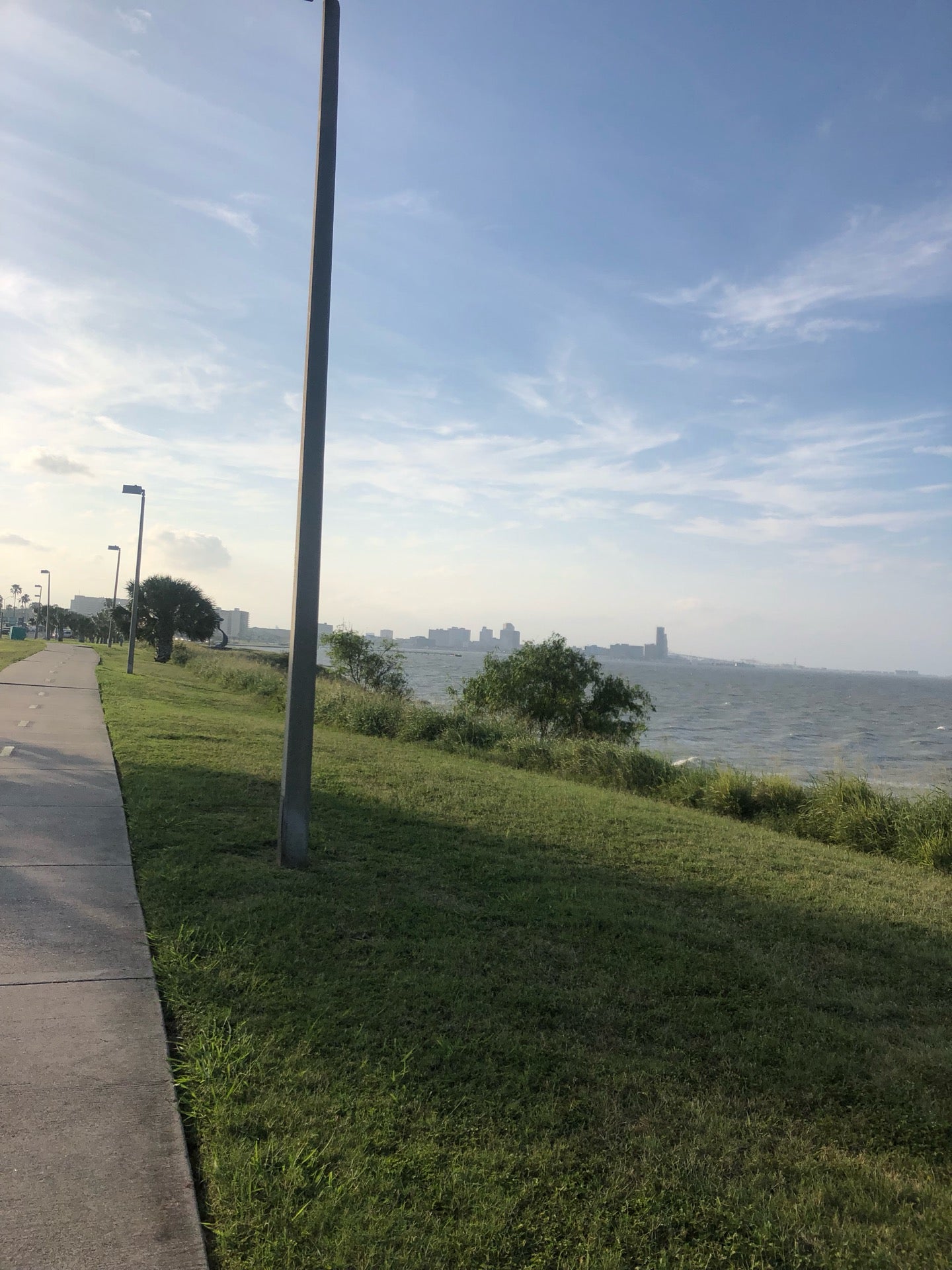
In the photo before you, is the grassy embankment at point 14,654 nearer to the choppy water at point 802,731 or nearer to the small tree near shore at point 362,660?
the small tree near shore at point 362,660

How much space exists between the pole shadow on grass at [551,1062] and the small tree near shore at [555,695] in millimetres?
16931

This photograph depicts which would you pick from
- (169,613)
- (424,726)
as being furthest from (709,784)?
(169,613)

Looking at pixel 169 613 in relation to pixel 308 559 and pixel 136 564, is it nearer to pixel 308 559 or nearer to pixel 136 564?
pixel 136 564

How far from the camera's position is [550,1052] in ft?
13.0

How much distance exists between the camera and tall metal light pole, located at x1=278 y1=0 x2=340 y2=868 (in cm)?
686

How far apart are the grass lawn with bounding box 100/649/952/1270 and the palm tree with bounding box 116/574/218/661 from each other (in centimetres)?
4380

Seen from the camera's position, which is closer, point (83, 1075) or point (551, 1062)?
point (83, 1075)

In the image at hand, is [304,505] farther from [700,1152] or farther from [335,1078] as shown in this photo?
[700,1152]

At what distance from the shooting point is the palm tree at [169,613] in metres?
49.5

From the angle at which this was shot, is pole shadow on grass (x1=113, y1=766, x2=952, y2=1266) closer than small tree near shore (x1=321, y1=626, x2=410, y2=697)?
Yes

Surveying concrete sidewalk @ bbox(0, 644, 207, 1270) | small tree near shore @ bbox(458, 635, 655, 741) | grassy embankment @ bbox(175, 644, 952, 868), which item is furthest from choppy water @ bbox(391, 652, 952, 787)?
concrete sidewalk @ bbox(0, 644, 207, 1270)

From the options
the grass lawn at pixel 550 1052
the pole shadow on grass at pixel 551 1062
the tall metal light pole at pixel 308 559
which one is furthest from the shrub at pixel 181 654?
the pole shadow on grass at pixel 551 1062

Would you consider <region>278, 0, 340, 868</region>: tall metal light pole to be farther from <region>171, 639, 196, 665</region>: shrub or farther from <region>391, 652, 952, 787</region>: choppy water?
<region>171, 639, 196, 665</region>: shrub

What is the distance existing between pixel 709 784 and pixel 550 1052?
8669mm
